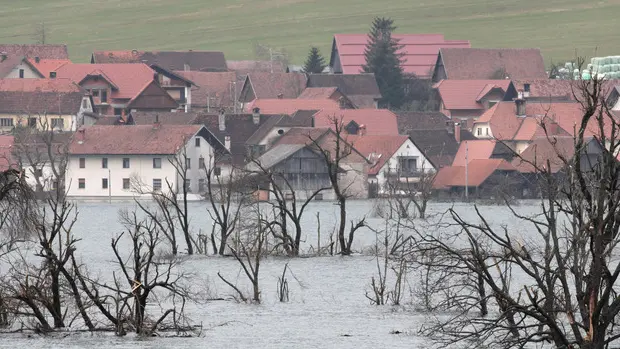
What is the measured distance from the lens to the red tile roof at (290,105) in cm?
13775

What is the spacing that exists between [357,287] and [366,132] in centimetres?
8177

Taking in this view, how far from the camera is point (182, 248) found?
6119 centimetres

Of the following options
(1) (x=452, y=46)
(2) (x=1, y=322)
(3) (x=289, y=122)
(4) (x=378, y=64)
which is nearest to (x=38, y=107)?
(3) (x=289, y=122)

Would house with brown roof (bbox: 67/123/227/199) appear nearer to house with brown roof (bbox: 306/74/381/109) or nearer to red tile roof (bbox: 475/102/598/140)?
red tile roof (bbox: 475/102/598/140)

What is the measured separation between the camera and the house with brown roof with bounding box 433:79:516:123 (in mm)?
150875

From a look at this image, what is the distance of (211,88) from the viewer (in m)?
165

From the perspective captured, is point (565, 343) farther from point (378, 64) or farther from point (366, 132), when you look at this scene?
point (378, 64)

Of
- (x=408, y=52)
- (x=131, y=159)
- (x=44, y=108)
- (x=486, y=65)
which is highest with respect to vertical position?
Answer: (x=408, y=52)

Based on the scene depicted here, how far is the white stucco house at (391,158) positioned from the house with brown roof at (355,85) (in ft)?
112

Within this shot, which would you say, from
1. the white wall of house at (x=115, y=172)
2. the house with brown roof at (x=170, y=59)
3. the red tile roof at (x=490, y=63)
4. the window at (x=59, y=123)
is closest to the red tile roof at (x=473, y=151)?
the white wall of house at (x=115, y=172)

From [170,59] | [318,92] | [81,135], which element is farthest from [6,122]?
[170,59]

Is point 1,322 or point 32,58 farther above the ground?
point 32,58

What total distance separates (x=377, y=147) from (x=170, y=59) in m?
75.5

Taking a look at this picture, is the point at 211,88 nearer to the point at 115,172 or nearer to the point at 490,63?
the point at 490,63
